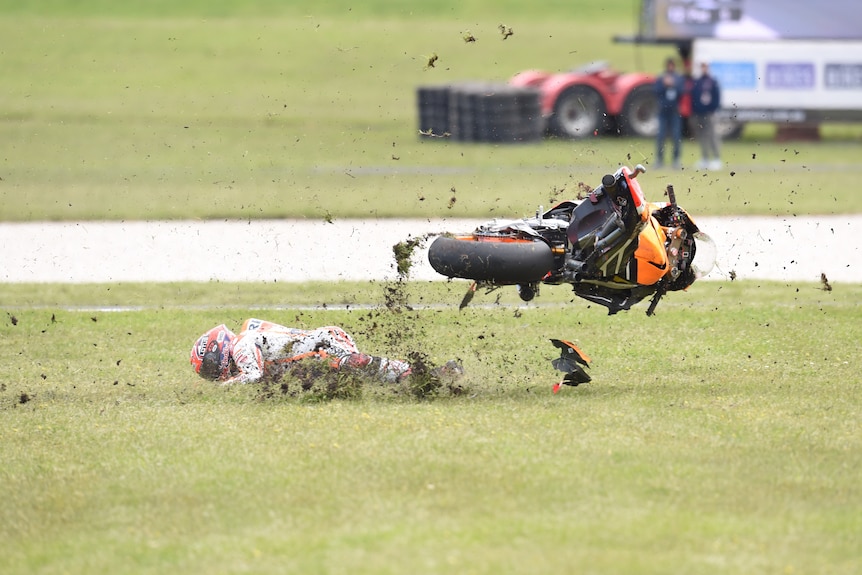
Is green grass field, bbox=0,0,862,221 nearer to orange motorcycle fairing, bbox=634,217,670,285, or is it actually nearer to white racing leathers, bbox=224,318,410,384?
orange motorcycle fairing, bbox=634,217,670,285

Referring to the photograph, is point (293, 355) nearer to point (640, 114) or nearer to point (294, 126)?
point (640, 114)

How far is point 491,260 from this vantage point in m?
7.05

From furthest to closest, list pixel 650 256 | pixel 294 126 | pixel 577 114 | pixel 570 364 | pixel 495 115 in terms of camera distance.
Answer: pixel 294 126
pixel 577 114
pixel 495 115
pixel 570 364
pixel 650 256

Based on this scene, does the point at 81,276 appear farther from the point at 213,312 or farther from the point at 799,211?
the point at 799,211

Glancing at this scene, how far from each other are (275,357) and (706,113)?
17.0 m

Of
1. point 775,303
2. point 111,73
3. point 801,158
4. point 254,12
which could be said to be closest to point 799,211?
point 775,303

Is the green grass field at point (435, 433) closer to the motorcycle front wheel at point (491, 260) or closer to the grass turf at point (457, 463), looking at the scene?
the grass turf at point (457, 463)

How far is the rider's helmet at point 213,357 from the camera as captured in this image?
789 centimetres

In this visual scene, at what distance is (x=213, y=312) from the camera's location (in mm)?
11078

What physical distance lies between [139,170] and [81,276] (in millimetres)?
10132

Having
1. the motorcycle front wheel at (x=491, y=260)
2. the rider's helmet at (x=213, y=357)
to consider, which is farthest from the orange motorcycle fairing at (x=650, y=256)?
the rider's helmet at (x=213, y=357)

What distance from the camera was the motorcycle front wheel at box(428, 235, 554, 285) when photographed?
706 centimetres

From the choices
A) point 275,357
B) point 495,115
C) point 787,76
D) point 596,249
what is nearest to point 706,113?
point 495,115

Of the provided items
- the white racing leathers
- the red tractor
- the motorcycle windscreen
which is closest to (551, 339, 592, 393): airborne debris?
the motorcycle windscreen
